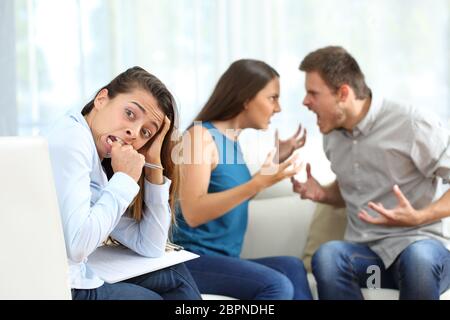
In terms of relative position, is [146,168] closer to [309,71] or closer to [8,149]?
[8,149]

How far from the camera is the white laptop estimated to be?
0.69 meters

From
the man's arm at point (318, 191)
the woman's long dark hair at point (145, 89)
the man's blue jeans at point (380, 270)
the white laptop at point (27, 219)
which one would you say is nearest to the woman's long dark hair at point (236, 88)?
the man's arm at point (318, 191)

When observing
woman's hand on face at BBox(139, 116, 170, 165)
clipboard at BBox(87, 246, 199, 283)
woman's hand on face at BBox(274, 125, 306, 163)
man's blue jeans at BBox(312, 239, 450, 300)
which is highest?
woman's hand on face at BBox(139, 116, 170, 165)

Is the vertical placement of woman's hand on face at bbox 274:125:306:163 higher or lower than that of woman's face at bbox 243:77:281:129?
lower

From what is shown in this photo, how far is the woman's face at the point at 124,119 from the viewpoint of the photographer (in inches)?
29.0

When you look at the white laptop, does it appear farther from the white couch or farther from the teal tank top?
the white couch

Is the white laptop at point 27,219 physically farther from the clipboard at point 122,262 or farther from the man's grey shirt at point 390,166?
the man's grey shirt at point 390,166

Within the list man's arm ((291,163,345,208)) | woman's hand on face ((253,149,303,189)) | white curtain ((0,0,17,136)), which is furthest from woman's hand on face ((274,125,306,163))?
white curtain ((0,0,17,136))

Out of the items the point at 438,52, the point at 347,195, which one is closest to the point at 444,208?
the point at 347,195

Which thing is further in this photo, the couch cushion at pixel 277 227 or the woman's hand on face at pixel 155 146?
the couch cushion at pixel 277 227

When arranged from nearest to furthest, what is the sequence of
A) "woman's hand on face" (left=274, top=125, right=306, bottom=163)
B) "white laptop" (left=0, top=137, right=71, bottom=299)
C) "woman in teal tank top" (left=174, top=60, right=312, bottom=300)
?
"white laptop" (left=0, top=137, right=71, bottom=299) → "woman in teal tank top" (left=174, top=60, right=312, bottom=300) → "woman's hand on face" (left=274, top=125, right=306, bottom=163)

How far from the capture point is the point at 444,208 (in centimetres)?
140

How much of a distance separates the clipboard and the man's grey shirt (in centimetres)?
78

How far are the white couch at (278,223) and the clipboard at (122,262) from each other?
863 millimetres
